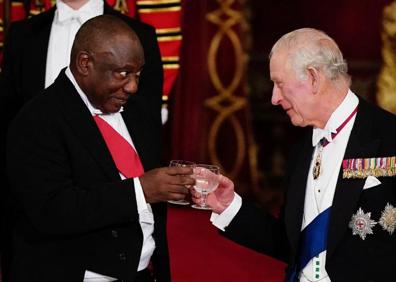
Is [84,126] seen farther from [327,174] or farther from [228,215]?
[327,174]

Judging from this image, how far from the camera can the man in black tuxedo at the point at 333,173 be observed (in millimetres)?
2701

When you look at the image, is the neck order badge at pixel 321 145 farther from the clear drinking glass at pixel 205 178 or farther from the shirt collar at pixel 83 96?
the shirt collar at pixel 83 96

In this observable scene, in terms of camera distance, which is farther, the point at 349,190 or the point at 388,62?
the point at 388,62

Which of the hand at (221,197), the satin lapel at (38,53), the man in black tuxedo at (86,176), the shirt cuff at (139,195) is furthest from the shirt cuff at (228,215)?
the satin lapel at (38,53)

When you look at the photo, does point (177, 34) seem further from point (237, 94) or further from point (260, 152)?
point (260, 152)

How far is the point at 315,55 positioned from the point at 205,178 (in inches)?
19.9

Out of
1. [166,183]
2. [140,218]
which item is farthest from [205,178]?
[140,218]

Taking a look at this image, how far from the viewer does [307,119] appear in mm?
2857

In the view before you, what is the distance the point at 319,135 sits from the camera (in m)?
2.89

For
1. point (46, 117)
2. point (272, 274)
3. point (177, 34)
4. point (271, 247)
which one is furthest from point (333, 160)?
point (177, 34)

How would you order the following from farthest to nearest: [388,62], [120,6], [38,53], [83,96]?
1. [388,62]
2. [120,6]
3. [38,53]
4. [83,96]

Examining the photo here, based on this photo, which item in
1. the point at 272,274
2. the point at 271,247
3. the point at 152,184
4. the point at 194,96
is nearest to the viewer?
the point at 152,184

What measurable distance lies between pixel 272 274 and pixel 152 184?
2.20 metres

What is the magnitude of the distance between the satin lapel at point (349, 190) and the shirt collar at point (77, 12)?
1469mm
